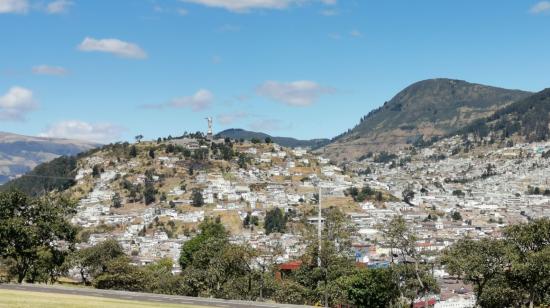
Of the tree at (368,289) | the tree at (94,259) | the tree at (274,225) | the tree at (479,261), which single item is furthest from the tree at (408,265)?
the tree at (274,225)

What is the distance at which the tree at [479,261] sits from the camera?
156 ft

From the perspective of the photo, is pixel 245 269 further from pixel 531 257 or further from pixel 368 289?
pixel 531 257

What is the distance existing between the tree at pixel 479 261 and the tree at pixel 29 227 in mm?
35556

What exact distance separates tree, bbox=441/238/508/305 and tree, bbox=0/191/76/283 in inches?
1400

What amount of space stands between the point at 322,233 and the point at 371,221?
5534 inches

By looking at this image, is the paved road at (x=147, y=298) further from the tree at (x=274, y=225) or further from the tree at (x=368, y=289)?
the tree at (x=274, y=225)

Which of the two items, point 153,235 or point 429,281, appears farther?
point 153,235

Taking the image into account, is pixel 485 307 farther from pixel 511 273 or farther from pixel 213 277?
pixel 213 277

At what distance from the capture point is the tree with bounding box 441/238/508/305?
47594 mm

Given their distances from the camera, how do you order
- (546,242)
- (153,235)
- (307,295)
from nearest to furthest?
(546,242) < (307,295) < (153,235)

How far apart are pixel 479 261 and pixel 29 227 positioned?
129 ft

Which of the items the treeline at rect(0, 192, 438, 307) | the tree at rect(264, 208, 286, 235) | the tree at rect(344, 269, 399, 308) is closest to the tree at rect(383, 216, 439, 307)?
the treeline at rect(0, 192, 438, 307)

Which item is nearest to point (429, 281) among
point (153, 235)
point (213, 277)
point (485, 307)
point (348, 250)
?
point (485, 307)

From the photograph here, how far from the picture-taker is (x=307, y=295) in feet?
192
